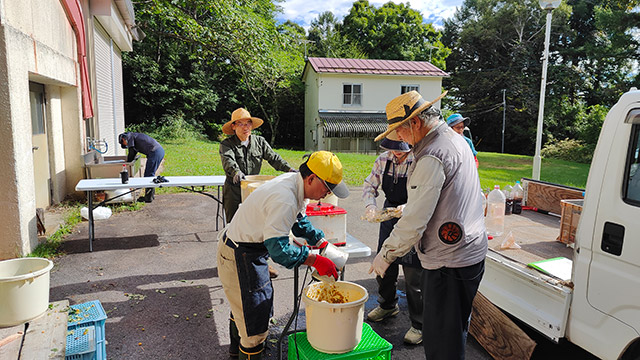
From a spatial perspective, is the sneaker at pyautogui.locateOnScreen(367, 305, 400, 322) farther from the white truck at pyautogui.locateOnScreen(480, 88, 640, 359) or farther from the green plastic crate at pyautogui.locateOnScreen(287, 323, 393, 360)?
the white truck at pyautogui.locateOnScreen(480, 88, 640, 359)

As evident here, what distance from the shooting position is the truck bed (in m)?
3.42

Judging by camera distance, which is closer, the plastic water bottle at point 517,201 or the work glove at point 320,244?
the work glove at point 320,244

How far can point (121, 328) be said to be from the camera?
12.4 ft

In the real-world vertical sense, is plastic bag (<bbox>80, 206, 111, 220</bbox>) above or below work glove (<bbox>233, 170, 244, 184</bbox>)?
below

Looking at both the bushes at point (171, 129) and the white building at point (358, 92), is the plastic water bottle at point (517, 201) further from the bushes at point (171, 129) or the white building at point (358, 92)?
the bushes at point (171, 129)

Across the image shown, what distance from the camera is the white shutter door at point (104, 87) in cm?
1105

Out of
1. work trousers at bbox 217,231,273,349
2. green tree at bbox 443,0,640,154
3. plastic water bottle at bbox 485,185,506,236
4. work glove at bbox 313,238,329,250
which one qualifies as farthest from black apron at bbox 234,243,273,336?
green tree at bbox 443,0,640,154

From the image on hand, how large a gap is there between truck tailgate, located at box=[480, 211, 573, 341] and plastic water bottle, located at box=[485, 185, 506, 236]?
0.10 meters

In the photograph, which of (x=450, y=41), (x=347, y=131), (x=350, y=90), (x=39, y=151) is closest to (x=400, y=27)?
(x=450, y=41)

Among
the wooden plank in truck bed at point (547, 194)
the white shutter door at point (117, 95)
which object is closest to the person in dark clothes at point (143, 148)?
the white shutter door at point (117, 95)

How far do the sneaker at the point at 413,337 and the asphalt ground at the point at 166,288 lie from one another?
0.05 metres

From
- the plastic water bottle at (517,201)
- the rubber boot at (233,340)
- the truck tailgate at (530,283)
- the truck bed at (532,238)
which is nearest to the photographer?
the truck tailgate at (530,283)

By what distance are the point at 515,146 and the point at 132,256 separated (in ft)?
105

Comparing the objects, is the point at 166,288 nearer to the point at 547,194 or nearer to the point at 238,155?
the point at 238,155
